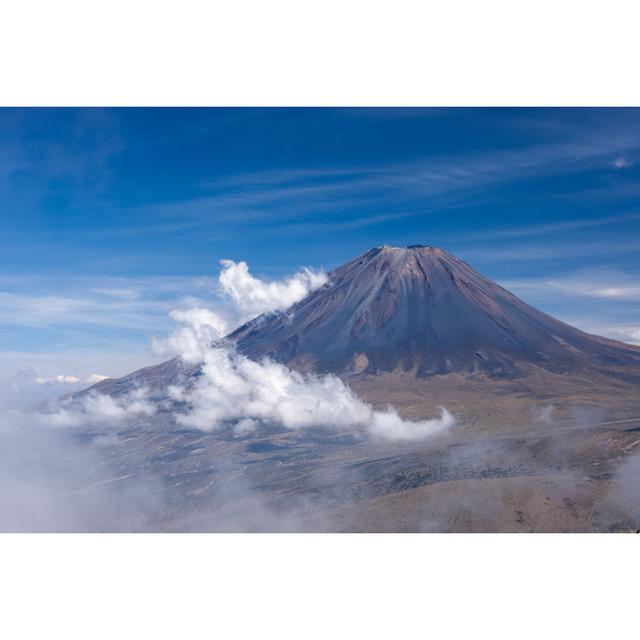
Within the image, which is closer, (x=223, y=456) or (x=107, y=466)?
(x=223, y=456)

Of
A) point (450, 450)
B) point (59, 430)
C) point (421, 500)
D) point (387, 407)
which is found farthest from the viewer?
point (59, 430)

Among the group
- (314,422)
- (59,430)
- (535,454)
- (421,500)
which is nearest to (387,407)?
(314,422)

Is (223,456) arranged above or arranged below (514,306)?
below

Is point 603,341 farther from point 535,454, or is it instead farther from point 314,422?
point 535,454

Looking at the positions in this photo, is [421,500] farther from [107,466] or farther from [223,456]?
[107,466]

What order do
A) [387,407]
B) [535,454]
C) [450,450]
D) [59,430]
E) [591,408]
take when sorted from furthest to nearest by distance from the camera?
[59,430] < [387,407] < [591,408] < [450,450] < [535,454]

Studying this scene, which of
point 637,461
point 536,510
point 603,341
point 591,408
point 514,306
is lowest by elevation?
point 536,510
